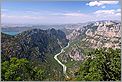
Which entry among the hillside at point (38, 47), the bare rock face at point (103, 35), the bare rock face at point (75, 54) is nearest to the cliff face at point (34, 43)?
the hillside at point (38, 47)

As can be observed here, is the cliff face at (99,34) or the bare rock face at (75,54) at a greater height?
the cliff face at (99,34)

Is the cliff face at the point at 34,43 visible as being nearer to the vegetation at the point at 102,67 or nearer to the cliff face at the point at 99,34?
the cliff face at the point at 99,34

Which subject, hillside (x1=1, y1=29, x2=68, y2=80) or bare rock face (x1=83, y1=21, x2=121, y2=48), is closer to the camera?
bare rock face (x1=83, y1=21, x2=121, y2=48)

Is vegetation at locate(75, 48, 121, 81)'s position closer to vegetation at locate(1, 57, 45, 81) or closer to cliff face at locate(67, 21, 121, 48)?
cliff face at locate(67, 21, 121, 48)

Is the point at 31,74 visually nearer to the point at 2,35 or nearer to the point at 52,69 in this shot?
the point at 52,69

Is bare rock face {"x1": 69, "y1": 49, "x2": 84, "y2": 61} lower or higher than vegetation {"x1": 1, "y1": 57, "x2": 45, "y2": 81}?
higher

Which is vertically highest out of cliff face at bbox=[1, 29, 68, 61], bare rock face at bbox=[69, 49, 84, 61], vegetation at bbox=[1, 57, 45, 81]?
cliff face at bbox=[1, 29, 68, 61]

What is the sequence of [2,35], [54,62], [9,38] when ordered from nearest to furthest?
1. [2,35]
2. [9,38]
3. [54,62]

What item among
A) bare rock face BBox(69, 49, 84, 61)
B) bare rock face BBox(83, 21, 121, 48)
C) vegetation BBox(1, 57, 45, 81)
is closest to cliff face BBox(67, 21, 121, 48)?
bare rock face BBox(83, 21, 121, 48)

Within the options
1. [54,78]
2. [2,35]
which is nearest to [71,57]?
[54,78]
